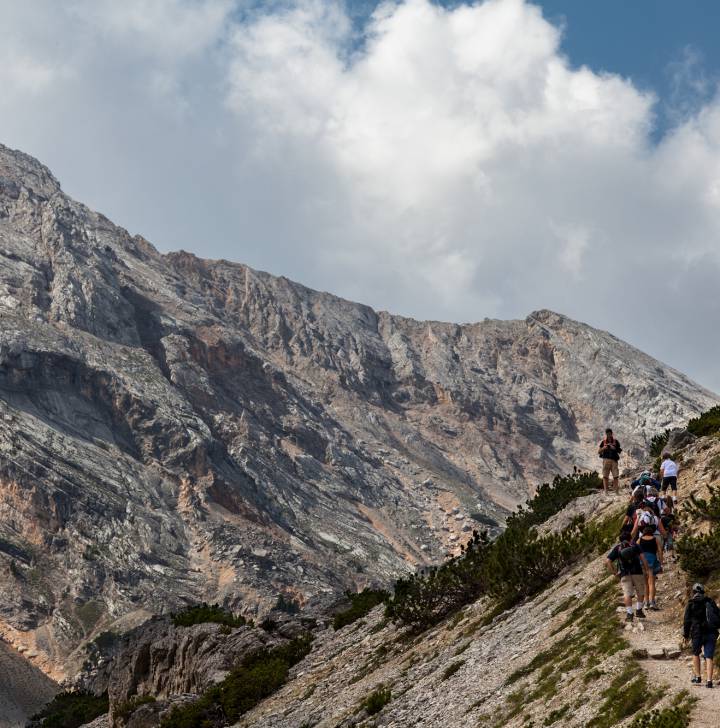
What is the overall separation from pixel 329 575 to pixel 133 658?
88.7 metres

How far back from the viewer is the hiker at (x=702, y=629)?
1552 cm

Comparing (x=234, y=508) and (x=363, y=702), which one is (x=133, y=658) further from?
(x=234, y=508)

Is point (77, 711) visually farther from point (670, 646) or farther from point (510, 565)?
point (670, 646)

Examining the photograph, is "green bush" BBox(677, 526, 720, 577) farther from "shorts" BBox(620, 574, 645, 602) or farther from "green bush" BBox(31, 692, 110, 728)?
"green bush" BBox(31, 692, 110, 728)

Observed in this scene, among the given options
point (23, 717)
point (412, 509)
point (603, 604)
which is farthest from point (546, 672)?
point (412, 509)

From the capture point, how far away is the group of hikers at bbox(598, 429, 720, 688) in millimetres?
15898

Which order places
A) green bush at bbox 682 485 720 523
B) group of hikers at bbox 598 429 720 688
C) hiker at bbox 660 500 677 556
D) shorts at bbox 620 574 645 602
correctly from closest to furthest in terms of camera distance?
group of hikers at bbox 598 429 720 688 → shorts at bbox 620 574 645 602 → green bush at bbox 682 485 720 523 → hiker at bbox 660 500 677 556

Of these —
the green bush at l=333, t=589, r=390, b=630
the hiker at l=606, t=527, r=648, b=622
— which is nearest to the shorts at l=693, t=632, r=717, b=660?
the hiker at l=606, t=527, r=648, b=622

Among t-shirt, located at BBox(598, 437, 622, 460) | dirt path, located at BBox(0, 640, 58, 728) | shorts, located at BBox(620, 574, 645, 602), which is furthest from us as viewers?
dirt path, located at BBox(0, 640, 58, 728)

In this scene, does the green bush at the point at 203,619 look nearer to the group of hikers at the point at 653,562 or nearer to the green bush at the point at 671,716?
the group of hikers at the point at 653,562

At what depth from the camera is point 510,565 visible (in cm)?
3097

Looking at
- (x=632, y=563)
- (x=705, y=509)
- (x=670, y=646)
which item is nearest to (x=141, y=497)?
(x=705, y=509)

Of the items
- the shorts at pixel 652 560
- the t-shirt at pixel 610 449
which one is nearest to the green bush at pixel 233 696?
the t-shirt at pixel 610 449

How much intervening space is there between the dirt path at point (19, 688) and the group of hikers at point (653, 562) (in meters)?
81.2
